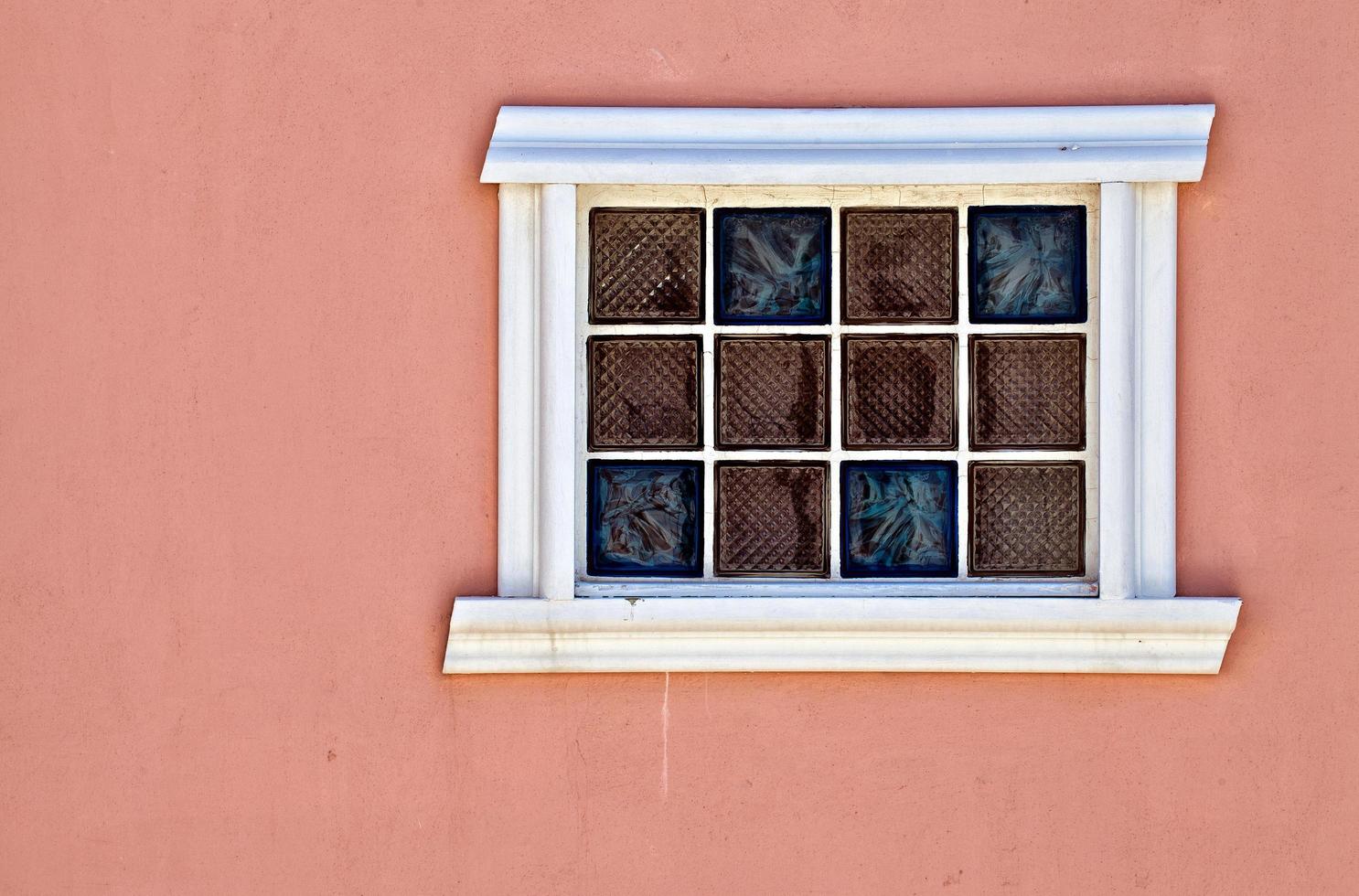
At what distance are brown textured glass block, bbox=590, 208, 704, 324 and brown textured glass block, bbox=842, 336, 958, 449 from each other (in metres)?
0.42

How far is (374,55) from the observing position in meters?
2.82

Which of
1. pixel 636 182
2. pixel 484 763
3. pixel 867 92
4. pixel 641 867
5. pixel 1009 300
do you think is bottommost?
pixel 641 867

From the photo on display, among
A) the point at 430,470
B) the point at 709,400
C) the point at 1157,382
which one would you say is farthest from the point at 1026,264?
the point at 430,470

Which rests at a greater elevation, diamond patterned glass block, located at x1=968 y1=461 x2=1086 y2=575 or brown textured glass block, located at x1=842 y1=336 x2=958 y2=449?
brown textured glass block, located at x1=842 y1=336 x2=958 y2=449

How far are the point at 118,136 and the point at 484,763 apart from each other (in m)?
1.69

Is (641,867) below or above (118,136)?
below

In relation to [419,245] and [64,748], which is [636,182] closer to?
[419,245]

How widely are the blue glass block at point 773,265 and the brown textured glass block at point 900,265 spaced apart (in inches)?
2.4

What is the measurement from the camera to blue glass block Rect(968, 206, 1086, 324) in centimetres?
291

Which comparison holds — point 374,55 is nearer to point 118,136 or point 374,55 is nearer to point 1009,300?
point 118,136

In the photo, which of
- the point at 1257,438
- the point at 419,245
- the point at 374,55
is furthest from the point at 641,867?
the point at 374,55

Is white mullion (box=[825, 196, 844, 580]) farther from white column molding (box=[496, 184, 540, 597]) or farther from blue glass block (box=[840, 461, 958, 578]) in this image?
white column molding (box=[496, 184, 540, 597])

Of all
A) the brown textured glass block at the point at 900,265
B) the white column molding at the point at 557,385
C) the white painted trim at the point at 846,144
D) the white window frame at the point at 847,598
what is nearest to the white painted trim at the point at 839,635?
the white window frame at the point at 847,598

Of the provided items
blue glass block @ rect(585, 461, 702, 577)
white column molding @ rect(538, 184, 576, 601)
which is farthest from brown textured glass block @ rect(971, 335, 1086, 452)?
white column molding @ rect(538, 184, 576, 601)
